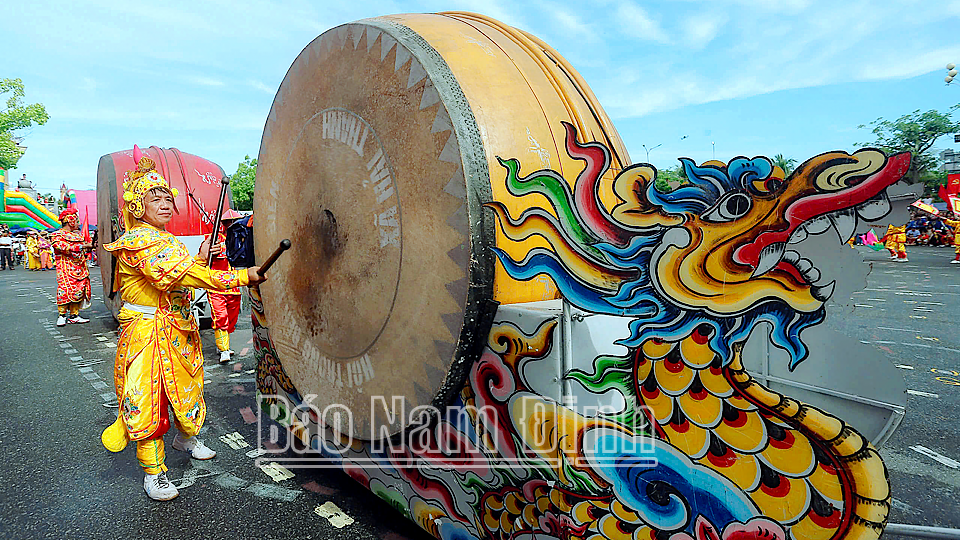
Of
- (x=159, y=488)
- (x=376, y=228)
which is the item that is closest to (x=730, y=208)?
(x=376, y=228)

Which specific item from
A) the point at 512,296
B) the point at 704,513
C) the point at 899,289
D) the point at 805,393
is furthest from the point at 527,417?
the point at 899,289

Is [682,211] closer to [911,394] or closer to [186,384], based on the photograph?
[186,384]

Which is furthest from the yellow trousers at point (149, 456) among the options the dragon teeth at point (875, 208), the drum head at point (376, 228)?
the dragon teeth at point (875, 208)

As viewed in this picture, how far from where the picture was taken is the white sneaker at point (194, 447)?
3.12 meters

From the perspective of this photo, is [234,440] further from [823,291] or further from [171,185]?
[171,185]

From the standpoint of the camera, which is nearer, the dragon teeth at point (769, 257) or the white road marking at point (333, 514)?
the dragon teeth at point (769, 257)

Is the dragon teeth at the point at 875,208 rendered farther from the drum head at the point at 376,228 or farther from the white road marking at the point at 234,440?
the white road marking at the point at 234,440

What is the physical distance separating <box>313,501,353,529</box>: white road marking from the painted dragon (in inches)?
37.8

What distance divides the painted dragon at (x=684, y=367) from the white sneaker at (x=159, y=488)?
1.87 m

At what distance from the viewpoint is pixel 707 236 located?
1199mm

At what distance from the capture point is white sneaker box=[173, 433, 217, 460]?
3.12 m

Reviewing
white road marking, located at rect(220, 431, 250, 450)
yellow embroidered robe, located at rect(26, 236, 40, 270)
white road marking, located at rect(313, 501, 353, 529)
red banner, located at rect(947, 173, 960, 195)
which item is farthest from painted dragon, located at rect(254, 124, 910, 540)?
yellow embroidered robe, located at rect(26, 236, 40, 270)

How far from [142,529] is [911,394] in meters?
4.74

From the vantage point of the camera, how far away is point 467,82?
5.92 feet
